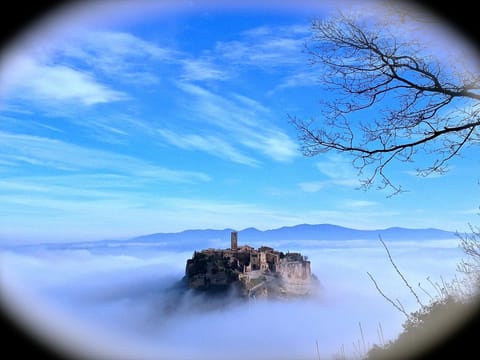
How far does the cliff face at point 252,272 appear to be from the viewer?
6019cm

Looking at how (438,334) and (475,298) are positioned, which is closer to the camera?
(438,334)

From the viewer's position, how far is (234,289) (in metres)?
64.7

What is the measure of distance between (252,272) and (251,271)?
0.36 m

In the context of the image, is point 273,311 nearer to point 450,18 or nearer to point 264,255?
point 264,255

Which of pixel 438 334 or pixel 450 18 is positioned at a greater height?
pixel 450 18

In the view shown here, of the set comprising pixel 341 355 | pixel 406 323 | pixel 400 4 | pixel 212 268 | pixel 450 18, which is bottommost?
pixel 341 355

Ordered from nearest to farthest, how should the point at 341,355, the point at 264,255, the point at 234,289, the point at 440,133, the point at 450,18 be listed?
the point at 341,355 < the point at 450,18 < the point at 440,133 < the point at 264,255 < the point at 234,289

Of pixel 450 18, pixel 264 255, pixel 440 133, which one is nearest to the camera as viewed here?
pixel 450 18

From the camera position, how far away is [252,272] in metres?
63.8

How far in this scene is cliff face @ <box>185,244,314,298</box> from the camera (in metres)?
60.2

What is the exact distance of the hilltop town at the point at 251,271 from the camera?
6016 cm

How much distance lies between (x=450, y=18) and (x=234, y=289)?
6318cm

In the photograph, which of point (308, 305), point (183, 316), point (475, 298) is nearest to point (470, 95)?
point (475, 298)

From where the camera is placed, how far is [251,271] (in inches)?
2502
